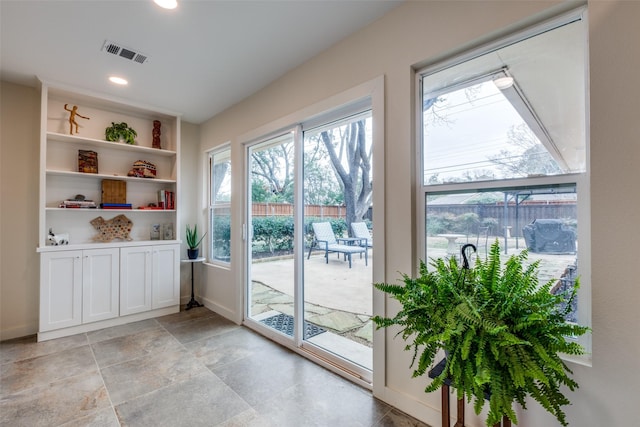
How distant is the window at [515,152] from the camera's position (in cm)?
134

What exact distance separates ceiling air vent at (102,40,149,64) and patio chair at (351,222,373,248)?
2339 millimetres

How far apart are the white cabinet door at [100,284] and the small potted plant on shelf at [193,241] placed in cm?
85

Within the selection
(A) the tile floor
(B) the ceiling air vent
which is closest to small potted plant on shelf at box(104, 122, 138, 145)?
(B) the ceiling air vent

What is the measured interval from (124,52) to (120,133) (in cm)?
142

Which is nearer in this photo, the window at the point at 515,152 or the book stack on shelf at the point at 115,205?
the window at the point at 515,152

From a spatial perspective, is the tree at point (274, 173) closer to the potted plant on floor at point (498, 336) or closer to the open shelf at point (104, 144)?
the open shelf at point (104, 144)

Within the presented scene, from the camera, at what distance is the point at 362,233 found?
7.45 ft

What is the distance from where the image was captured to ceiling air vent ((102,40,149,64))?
90.0 inches

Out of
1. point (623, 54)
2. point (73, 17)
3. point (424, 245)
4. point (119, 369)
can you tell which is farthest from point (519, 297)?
point (73, 17)

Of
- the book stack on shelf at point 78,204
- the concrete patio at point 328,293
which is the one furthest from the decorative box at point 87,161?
the concrete patio at point 328,293

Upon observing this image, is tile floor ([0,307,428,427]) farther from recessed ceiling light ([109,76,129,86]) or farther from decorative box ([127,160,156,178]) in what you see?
recessed ceiling light ([109,76,129,86])

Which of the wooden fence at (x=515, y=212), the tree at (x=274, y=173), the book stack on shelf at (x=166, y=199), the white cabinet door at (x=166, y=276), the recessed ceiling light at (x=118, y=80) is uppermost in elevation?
the recessed ceiling light at (x=118, y=80)

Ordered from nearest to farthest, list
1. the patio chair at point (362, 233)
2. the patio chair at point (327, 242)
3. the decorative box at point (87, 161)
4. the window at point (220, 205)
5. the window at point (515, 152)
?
the window at point (515, 152) < the patio chair at point (362, 233) < the patio chair at point (327, 242) < the decorative box at point (87, 161) < the window at point (220, 205)

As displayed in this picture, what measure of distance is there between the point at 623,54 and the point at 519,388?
1401 millimetres
